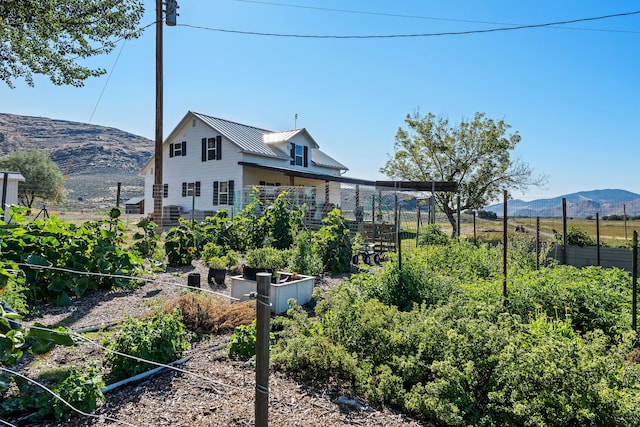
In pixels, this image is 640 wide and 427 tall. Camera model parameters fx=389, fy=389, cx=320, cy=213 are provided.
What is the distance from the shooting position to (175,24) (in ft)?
47.9

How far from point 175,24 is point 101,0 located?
6.80m

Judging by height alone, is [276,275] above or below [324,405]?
above

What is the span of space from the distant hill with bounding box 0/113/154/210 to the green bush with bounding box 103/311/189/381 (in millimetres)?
86520

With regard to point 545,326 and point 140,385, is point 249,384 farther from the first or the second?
point 545,326

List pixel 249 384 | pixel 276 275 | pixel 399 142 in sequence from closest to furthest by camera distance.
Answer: pixel 249 384
pixel 276 275
pixel 399 142

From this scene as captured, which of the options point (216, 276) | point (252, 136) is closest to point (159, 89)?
point (252, 136)

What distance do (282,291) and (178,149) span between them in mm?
20071

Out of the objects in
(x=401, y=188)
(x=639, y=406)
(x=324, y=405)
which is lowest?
(x=324, y=405)

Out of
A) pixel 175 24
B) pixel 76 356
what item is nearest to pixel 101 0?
pixel 175 24

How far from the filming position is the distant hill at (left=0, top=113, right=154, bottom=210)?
4139 inches

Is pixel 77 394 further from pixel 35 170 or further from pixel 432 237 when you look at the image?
pixel 35 170

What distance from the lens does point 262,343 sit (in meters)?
1.91

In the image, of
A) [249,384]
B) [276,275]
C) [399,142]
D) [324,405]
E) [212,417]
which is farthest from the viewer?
[399,142]

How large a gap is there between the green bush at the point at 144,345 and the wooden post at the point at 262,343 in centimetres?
163
